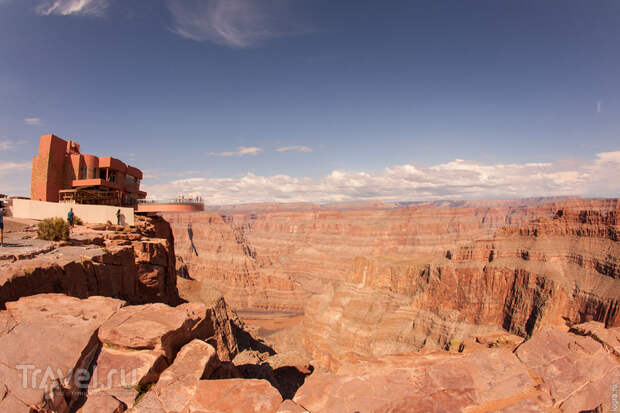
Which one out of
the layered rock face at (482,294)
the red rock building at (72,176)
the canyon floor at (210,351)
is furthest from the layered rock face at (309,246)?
the red rock building at (72,176)

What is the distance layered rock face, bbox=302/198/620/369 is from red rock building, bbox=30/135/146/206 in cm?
3413

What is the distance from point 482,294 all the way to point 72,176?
5824cm

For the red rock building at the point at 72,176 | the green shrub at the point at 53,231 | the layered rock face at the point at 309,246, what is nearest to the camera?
the green shrub at the point at 53,231

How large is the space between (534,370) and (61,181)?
30161mm

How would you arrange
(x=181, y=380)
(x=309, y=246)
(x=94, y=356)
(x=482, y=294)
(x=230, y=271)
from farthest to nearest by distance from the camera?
(x=309, y=246) < (x=230, y=271) < (x=482, y=294) < (x=94, y=356) < (x=181, y=380)

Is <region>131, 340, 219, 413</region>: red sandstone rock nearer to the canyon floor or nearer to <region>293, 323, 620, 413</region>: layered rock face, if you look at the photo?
the canyon floor

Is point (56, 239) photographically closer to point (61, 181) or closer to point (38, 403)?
point (38, 403)

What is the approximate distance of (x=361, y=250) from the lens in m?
130

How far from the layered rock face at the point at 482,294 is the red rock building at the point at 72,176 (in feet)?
112

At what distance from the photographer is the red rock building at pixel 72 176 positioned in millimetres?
22491

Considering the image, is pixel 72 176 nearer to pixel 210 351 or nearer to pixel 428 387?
pixel 210 351

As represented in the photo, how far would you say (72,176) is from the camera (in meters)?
24.0

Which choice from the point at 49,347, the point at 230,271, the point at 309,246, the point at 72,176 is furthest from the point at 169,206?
the point at 309,246

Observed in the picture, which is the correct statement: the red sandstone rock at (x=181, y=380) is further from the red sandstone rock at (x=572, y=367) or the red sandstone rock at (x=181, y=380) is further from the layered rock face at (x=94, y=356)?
the red sandstone rock at (x=572, y=367)
